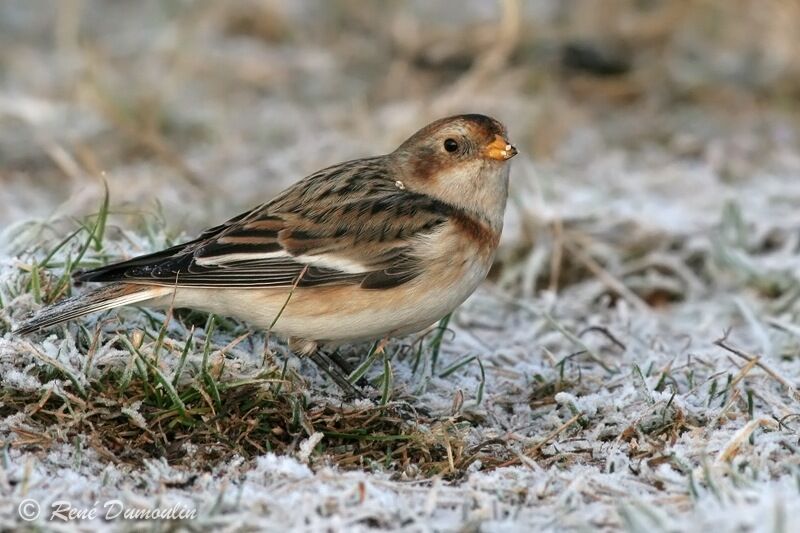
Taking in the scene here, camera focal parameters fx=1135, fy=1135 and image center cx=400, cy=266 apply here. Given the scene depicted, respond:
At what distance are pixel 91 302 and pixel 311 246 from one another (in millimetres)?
786

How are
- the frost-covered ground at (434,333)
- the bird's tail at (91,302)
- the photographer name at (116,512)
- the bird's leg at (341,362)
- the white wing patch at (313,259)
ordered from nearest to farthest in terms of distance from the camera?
the photographer name at (116,512)
the frost-covered ground at (434,333)
the bird's tail at (91,302)
the white wing patch at (313,259)
the bird's leg at (341,362)

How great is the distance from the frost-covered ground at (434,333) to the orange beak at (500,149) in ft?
2.41

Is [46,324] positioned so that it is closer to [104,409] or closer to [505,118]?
[104,409]

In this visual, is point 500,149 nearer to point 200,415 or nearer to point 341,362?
point 341,362

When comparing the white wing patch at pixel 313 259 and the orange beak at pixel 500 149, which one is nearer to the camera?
the white wing patch at pixel 313 259

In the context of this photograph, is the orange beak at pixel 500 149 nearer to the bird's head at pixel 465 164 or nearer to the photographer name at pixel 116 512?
the bird's head at pixel 465 164

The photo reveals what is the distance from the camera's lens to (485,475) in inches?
132

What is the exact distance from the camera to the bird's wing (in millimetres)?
3914

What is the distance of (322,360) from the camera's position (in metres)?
4.09

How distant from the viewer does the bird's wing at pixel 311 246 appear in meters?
3.91

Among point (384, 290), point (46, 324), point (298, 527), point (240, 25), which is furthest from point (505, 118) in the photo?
point (298, 527)

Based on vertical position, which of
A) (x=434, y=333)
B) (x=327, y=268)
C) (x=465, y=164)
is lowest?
(x=434, y=333)

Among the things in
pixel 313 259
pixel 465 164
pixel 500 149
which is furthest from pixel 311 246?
pixel 500 149

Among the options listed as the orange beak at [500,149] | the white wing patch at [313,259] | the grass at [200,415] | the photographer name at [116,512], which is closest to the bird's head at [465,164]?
the orange beak at [500,149]
